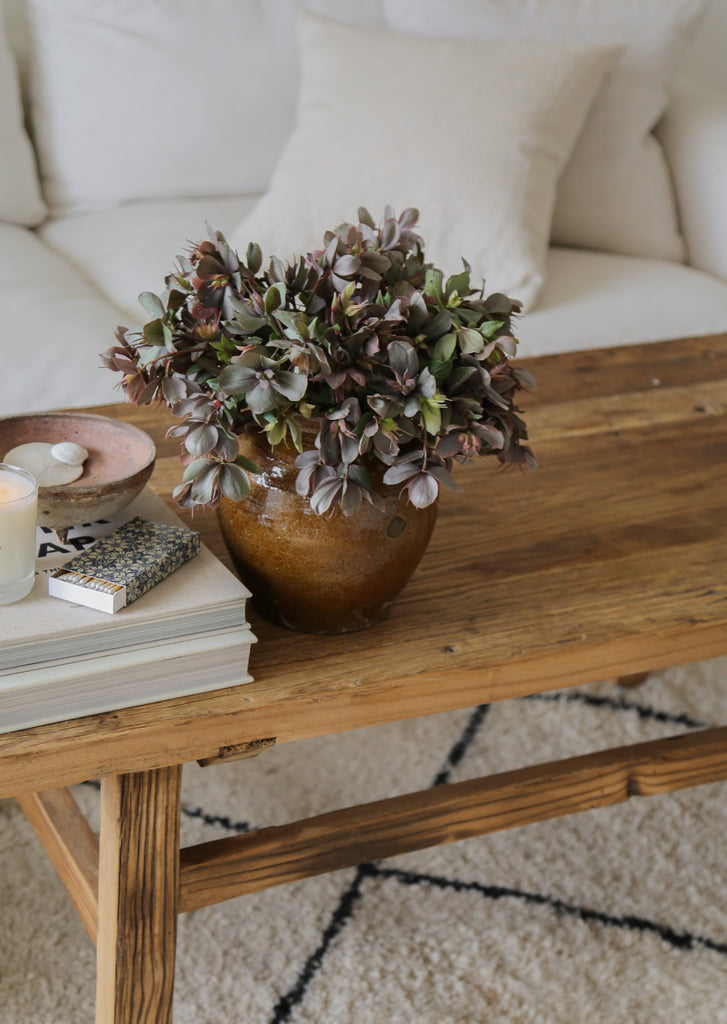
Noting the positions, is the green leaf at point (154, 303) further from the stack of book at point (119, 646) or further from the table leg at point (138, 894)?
the table leg at point (138, 894)

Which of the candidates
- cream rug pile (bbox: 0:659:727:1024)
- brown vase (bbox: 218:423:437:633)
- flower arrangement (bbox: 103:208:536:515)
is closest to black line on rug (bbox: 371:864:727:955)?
cream rug pile (bbox: 0:659:727:1024)

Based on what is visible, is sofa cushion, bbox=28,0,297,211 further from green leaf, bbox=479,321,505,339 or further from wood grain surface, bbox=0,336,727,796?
green leaf, bbox=479,321,505,339

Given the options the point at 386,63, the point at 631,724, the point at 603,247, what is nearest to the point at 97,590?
the point at 631,724

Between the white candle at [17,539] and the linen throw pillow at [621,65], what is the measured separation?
156 cm

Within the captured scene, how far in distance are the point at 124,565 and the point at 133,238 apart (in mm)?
1264

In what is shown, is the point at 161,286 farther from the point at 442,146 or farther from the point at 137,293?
the point at 442,146

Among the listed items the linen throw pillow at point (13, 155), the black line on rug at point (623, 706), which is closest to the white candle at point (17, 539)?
the black line on rug at point (623, 706)

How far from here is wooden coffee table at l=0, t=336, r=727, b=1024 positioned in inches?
28.0

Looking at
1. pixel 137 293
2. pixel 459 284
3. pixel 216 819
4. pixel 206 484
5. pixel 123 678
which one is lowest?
pixel 216 819

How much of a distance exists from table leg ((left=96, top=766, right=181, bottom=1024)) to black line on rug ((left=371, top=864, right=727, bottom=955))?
387 millimetres

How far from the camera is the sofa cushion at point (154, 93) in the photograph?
6.31 ft

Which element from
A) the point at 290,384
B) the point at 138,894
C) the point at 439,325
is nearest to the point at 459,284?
the point at 439,325

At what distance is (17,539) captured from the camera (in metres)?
0.66

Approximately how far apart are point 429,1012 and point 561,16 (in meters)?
1.75
